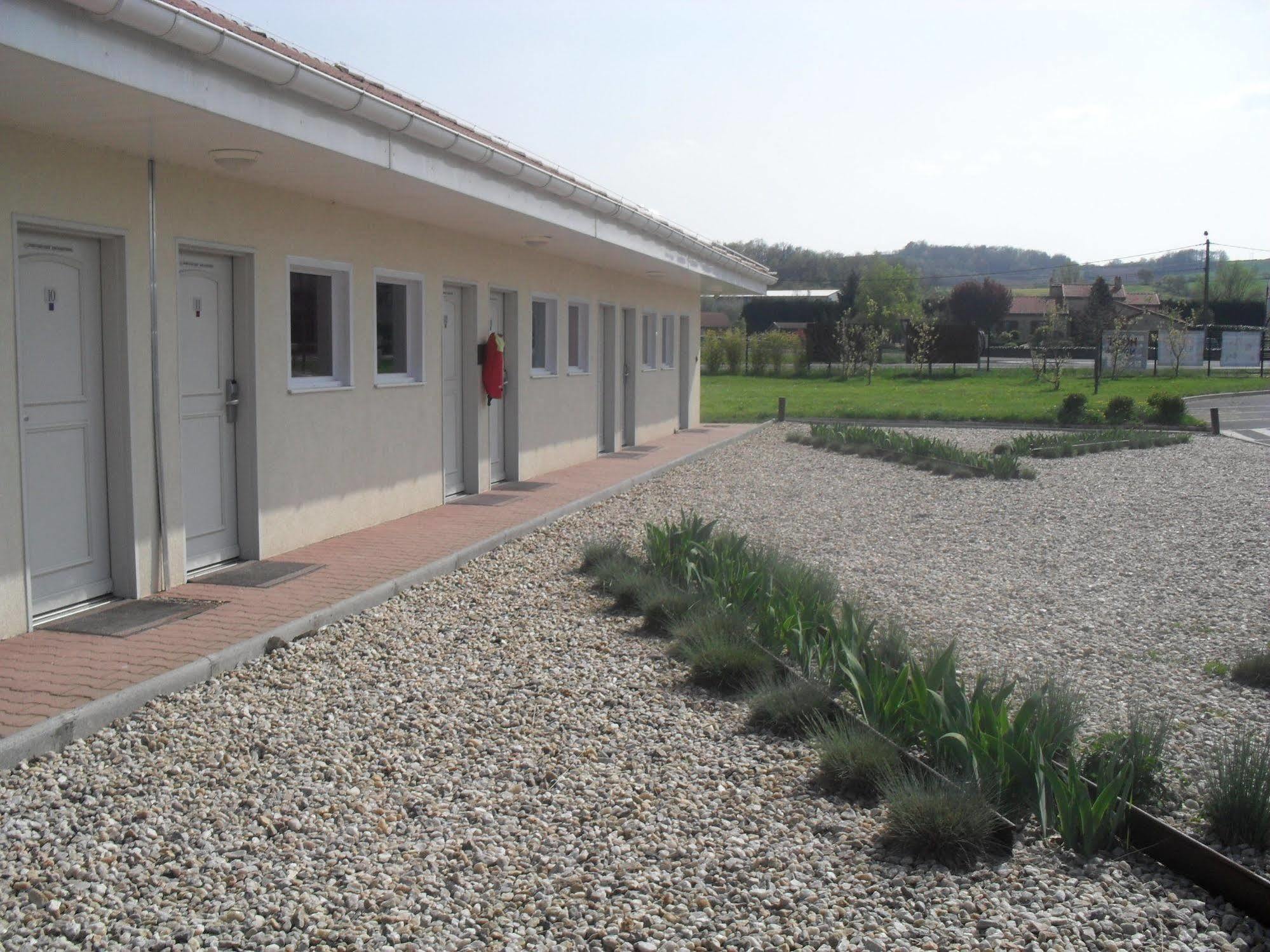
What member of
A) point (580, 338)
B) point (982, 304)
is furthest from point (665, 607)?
point (982, 304)

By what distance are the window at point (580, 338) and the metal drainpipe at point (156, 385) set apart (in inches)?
368

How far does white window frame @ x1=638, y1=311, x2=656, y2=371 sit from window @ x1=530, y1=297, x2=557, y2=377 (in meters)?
4.72

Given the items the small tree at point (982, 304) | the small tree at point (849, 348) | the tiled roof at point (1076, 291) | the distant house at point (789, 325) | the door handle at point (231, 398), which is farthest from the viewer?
the tiled roof at point (1076, 291)

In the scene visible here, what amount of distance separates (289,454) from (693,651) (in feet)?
13.6

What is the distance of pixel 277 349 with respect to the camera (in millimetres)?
8625

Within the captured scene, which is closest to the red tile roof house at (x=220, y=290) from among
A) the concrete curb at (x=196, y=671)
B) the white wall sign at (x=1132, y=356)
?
the concrete curb at (x=196, y=671)

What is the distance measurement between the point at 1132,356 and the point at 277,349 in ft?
143

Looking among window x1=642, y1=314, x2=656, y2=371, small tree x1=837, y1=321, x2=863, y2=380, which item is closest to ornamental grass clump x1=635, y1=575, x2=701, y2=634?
window x1=642, y1=314, x2=656, y2=371

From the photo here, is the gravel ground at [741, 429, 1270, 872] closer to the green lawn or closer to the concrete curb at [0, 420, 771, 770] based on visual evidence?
the concrete curb at [0, 420, 771, 770]

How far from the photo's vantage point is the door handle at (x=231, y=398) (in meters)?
8.23

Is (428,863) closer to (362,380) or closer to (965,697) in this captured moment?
(965,697)

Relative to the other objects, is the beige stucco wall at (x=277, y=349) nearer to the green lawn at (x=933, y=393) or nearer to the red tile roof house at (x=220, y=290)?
the red tile roof house at (x=220, y=290)

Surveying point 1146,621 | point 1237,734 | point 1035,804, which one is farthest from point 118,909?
point 1146,621

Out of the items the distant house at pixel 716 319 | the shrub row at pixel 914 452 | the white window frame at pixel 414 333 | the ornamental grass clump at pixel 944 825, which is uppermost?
the distant house at pixel 716 319
